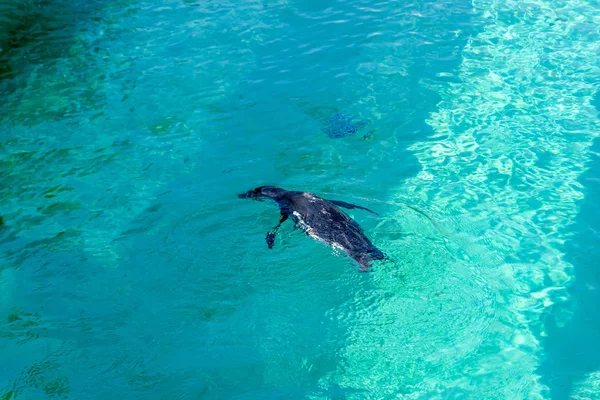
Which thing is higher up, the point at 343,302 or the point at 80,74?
the point at 80,74

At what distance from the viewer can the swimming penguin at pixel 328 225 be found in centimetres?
571

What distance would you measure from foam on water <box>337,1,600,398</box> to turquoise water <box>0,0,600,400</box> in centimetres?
3

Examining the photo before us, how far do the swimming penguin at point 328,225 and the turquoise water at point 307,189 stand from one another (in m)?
0.26

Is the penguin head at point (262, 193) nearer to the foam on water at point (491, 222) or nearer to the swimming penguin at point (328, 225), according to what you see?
the swimming penguin at point (328, 225)

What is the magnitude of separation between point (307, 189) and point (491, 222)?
7.89 ft

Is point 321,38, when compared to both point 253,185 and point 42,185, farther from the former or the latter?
point 42,185

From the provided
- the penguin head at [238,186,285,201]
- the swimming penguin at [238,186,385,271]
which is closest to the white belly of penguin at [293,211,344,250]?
the swimming penguin at [238,186,385,271]

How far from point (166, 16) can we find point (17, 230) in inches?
296

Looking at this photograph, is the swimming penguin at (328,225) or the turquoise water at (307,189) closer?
the turquoise water at (307,189)

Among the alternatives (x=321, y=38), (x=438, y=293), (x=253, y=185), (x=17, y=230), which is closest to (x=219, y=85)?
(x=321, y=38)

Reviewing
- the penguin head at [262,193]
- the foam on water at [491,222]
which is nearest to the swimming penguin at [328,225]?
the penguin head at [262,193]

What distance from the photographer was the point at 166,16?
1285 centimetres

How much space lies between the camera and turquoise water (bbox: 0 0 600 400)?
17.5ft

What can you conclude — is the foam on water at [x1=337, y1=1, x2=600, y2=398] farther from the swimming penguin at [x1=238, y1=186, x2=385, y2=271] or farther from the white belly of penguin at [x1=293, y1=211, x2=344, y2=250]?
the white belly of penguin at [x1=293, y1=211, x2=344, y2=250]
